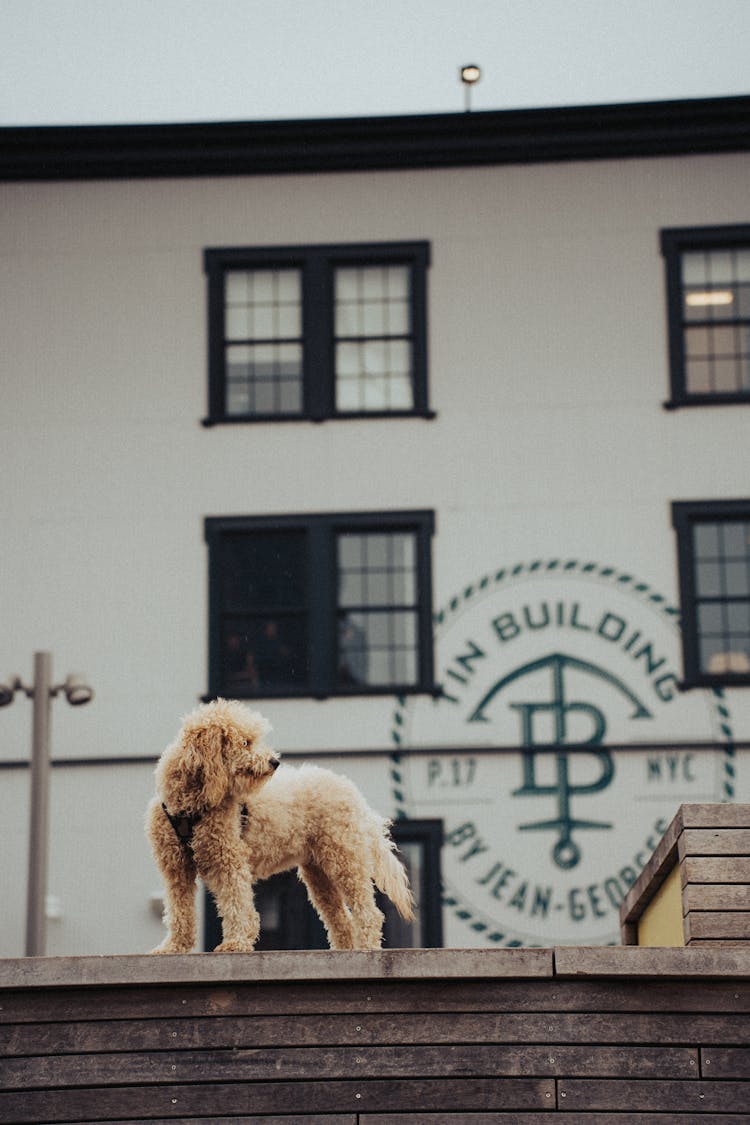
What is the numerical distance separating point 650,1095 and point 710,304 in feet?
49.6

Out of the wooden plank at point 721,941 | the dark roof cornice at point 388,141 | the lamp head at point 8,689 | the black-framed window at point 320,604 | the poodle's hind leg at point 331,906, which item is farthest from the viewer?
the dark roof cornice at point 388,141

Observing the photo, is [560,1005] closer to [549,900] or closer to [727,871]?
[727,871]

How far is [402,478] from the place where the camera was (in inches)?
790

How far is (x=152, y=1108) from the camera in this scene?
6.71 meters

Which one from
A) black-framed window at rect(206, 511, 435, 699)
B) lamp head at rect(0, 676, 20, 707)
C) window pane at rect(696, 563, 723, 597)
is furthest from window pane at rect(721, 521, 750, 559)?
lamp head at rect(0, 676, 20, 707)

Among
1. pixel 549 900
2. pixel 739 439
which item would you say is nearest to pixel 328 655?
pixel 549 900

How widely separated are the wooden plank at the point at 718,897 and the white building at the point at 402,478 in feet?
38.6

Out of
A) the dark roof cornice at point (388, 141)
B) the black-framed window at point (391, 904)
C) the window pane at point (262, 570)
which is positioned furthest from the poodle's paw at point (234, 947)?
the dark roof cornice at point (388, 141)

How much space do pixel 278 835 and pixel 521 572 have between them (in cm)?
1233

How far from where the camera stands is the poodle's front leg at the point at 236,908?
7.21 meters

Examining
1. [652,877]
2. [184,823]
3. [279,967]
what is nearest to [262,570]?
[652,877]

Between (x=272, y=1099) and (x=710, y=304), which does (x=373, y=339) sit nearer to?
(x=710, y=304)

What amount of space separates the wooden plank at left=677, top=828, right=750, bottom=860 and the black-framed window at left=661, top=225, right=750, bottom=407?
13.7 meters

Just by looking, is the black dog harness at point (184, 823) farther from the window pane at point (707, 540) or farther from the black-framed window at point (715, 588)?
the window pane at point (707, 540)
